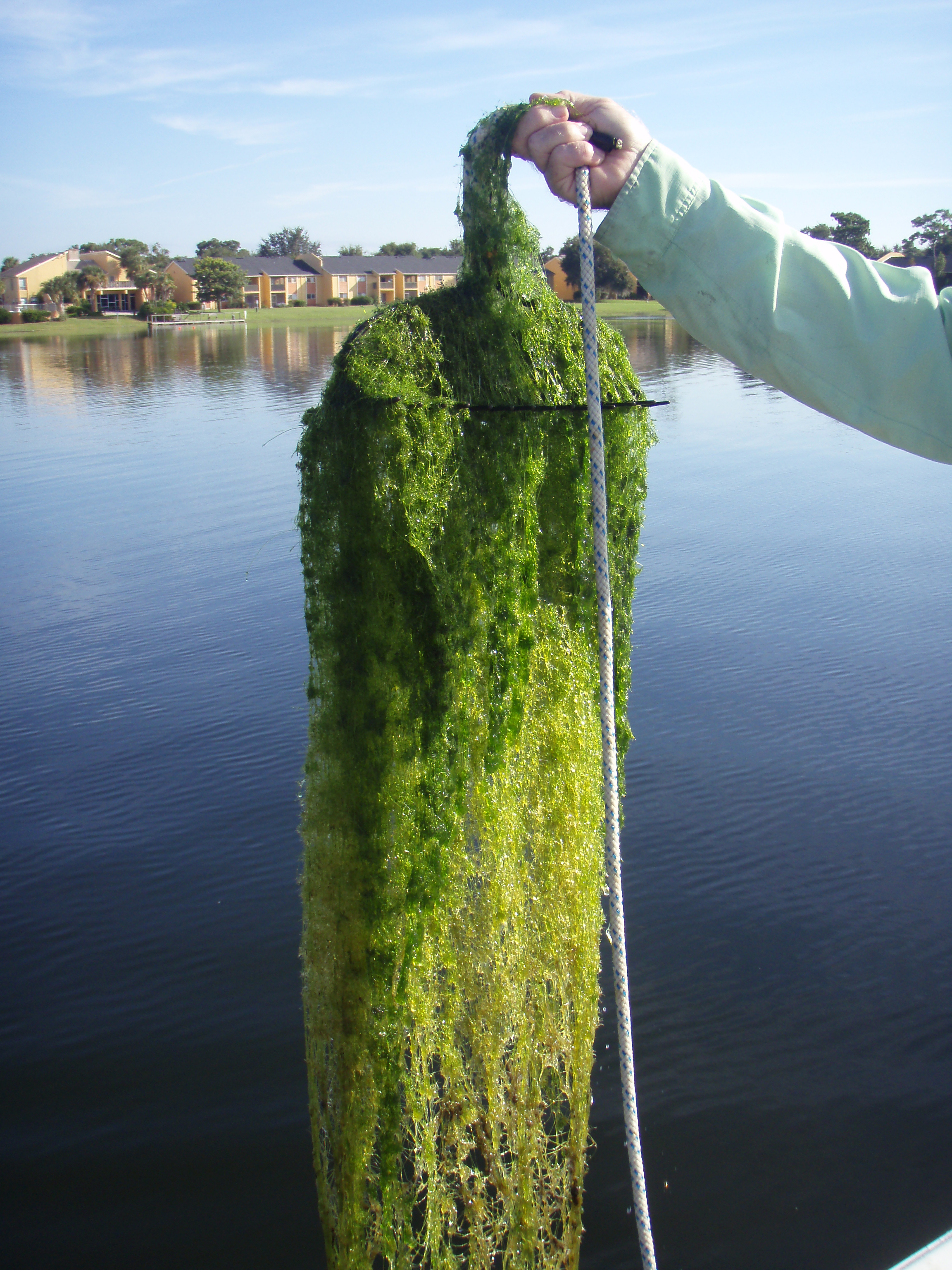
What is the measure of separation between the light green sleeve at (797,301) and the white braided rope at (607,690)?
169mm

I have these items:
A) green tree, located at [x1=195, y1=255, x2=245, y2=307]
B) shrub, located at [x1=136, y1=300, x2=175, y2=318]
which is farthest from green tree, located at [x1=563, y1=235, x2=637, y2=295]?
green tree, located at [x1=195, y1=255, x2=245, y2=307]

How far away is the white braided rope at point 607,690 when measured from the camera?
2016 mm

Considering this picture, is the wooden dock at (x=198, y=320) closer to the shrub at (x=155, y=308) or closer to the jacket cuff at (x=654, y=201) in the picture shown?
the shrub at (x=155, y=308)

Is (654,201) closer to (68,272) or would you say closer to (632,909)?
(632,909)

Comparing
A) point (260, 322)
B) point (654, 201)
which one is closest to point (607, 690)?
point (654, 201)

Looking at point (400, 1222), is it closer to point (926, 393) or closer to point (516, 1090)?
point (516, 1090)

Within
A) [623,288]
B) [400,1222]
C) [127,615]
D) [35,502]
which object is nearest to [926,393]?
[400,1222]

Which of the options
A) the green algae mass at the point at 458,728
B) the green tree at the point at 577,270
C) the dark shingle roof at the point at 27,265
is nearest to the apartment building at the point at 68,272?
the dark shingle roof at the point at 27,265

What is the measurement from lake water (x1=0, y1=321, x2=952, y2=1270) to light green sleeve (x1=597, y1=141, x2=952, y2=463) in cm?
432

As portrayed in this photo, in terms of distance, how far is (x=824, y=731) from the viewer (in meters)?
8.53

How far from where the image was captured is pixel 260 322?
71000mm

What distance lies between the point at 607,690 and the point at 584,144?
3.63 feet

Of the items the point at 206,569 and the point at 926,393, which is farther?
the point at 206,569

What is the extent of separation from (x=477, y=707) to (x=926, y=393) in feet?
3.94
